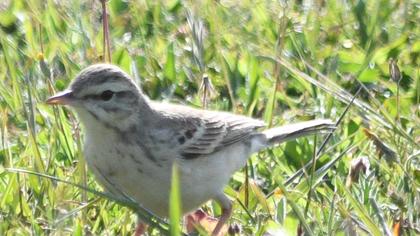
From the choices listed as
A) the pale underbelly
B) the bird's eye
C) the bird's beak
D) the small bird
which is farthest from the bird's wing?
the bird's beak

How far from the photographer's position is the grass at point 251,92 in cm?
634

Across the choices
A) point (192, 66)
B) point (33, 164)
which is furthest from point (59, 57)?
point (33, 164)

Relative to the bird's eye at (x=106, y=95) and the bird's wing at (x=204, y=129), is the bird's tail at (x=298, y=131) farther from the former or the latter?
the bird's eye at (x=106, y=95)

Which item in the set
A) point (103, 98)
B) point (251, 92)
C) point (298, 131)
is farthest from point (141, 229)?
point (251, 92)

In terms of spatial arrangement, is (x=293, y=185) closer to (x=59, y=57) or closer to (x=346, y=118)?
(x=346, y=118)

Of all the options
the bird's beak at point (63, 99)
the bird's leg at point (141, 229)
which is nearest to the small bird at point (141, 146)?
the bird's beak at point (63, 99)

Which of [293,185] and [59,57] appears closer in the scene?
[293,185]

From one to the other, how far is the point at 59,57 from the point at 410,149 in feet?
8.01

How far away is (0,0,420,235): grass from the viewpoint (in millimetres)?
6340

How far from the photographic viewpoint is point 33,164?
6.68 m

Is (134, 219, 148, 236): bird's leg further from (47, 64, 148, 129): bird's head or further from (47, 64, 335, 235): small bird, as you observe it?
(47, 64, 148, 129): bird's head

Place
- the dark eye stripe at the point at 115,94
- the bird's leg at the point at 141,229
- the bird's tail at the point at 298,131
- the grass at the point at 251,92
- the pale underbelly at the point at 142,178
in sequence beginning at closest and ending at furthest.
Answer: the pale underbelly at the point at 142,178 < the dark eye stripe at the point at 115,94 < the bird's leg at the point at 141,229 < the grass at the point at 251,92 < the bird's tail at the point at 298,131

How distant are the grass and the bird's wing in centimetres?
26

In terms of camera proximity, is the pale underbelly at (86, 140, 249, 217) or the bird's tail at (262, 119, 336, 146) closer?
the pale underbelly at (86, 140, 249, 217)
